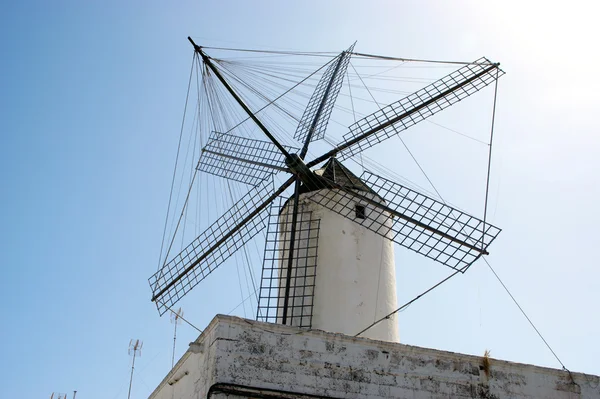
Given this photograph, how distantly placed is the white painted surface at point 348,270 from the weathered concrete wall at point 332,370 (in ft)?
6.80

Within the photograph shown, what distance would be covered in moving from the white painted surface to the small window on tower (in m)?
0.07

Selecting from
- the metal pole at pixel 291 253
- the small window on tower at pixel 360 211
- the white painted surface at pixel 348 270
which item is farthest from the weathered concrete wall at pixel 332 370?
the small window on tower at pixel 360 211

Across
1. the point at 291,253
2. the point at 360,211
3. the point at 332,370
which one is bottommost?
the point at 332,370

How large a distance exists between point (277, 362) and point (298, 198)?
12.3ft

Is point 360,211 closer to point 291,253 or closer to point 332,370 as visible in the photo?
point 291,253

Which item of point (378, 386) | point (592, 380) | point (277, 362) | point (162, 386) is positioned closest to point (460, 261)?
point (592, 380)

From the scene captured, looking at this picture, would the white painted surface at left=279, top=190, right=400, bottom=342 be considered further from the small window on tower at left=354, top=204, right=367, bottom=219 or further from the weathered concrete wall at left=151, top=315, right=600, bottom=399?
the weathered concrete wall at left=151, top=315, right=600, bottom=399

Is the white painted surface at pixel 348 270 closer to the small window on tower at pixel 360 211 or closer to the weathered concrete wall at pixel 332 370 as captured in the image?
the small window on tower at pixel 360 211

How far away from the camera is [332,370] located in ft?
25.6

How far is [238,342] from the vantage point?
757 cm

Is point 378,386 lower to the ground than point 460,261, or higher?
lower

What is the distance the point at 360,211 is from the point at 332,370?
3.89 meters

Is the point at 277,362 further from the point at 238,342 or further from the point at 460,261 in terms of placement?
the point at 460,261

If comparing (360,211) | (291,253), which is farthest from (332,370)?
(360,211)
